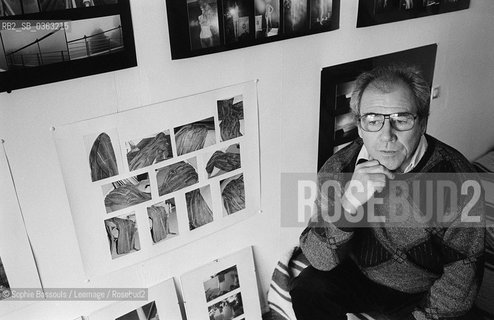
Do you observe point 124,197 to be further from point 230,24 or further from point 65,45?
point 230,24

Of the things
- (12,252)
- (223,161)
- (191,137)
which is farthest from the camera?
(223,161)

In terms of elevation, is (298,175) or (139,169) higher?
(139,169)

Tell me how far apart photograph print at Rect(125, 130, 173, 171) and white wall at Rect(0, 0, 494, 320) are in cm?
11

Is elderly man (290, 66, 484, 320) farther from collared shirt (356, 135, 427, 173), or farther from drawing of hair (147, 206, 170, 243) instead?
drawing of hair (147, 206, 170, 243)

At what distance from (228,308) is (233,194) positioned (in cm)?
45

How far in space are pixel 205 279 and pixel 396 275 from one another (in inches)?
25.8

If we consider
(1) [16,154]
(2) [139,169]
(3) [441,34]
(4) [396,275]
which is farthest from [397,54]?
(1) [16,154]

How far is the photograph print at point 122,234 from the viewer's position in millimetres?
→ 1373

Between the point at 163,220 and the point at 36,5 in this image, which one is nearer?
the point at 36,5

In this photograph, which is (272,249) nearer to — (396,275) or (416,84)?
(396,275)

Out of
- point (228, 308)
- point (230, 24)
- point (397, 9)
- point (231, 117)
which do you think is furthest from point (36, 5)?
point (397, 9)

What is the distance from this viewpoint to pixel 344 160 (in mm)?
1452

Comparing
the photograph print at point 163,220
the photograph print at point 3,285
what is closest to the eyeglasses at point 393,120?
the photograph print at point 163,220

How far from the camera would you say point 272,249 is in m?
1.82
